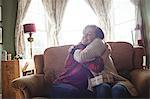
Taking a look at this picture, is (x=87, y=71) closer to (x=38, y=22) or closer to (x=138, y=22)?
(x=138, y=22)

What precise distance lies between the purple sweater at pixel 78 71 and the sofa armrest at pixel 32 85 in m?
0.16

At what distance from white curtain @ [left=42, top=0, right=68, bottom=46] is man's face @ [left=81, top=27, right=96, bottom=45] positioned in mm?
2221

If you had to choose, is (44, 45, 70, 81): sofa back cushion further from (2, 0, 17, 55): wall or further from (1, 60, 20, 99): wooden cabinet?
(2, 0, 17, 55): wall

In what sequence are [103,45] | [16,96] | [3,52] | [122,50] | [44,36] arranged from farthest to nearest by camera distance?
[44,36] < [3,52] < [16,96] < [122,50] < [103,45]

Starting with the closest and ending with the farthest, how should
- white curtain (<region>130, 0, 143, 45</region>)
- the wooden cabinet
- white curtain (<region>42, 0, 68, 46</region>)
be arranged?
white curtain (<region>130, 0, 143, 45</region>) → the wooden cabinet → white curtain (<region>42, 0, 68, 46</region>)

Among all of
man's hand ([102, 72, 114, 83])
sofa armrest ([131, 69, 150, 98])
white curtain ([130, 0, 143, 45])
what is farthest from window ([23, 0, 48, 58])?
sofa armrest ([131, 69, 150, 98])

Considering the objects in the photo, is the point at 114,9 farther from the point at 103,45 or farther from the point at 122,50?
the point at 103,45

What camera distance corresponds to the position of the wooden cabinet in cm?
390

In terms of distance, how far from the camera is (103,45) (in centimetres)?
241

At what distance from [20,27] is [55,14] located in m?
0.71

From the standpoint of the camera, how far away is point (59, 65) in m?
2.79

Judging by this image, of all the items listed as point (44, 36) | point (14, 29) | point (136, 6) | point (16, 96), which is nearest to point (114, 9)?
point (136, 6)

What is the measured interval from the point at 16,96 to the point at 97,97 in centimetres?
200

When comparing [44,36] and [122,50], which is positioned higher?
[44,36]
